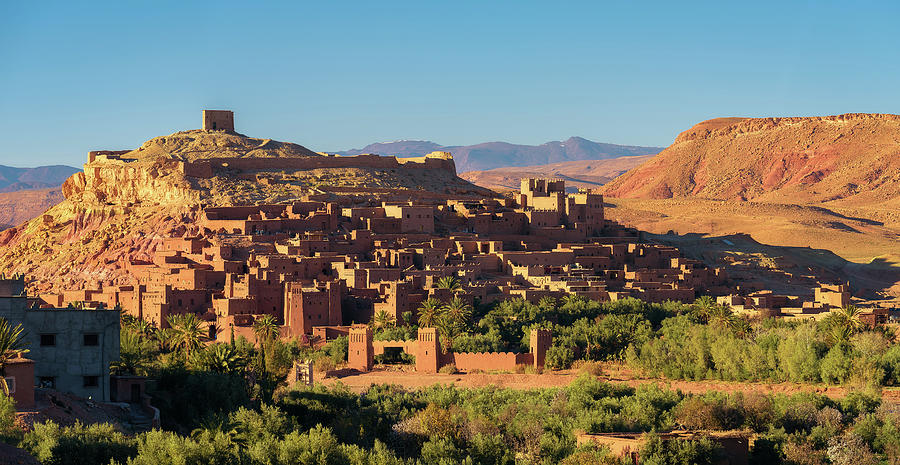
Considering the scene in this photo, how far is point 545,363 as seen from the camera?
155 ft

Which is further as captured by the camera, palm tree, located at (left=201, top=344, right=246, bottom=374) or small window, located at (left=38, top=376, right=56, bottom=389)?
palm tree, located at (left=201, top=344, right=246, bottom=374)

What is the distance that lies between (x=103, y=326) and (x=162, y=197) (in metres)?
44.2

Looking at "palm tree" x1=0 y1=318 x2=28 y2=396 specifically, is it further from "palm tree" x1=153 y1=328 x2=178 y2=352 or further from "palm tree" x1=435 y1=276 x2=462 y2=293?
"palm tree" x1=435 y1=276 x2=462 y2=293

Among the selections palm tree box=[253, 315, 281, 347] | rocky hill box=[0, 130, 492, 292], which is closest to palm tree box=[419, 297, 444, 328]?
palm tree box=[253, 315, 281, 347]

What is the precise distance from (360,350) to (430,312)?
4.66 m

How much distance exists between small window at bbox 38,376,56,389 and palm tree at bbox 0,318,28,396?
28.2 inches

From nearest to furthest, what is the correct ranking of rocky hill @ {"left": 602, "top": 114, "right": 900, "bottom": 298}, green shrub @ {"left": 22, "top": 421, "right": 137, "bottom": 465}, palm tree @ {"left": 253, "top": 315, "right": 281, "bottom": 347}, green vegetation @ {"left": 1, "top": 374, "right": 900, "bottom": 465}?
green shrub @ {"left": 22, "top": 421, "right": 137, "bottom": 465} → green vegetation @ {"left": 1, "top": 374, "right": 900, "bottom": 465} → palm tree @ {"left": 253, "top": 315, "right": 281, "bottom": 347} → rocky hill @ {"left": 602, "top": 114, "right": 900, "bottom": 298}

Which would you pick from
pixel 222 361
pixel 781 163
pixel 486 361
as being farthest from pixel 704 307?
pixel 781 163

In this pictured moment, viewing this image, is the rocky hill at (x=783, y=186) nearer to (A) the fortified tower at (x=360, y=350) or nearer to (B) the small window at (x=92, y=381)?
(A) the fortified tower at (x=360, y=350)

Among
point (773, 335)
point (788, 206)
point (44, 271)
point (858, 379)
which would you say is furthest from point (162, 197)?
point (788, 206)

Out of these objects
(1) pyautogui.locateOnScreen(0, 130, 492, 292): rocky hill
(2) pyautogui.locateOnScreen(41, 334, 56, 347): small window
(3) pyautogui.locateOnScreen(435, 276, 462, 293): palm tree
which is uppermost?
(1) pyautogui.locateOnScreen(0, 130, 492, 292): rocky hill

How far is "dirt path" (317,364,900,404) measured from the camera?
42750mm

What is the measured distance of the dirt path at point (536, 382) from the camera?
42.8m

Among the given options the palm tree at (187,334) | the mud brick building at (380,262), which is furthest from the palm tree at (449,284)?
the palm tree at (187,334)
